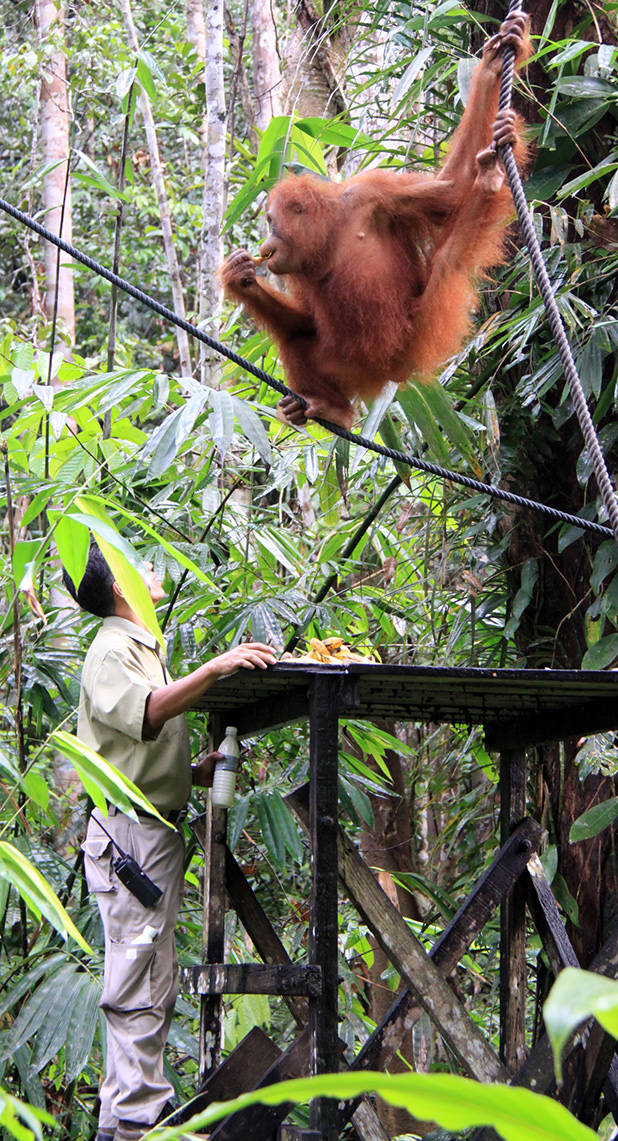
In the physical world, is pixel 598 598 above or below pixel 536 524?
below

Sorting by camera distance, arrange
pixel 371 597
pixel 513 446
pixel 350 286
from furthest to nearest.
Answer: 1. pixel 371 597
2. pixel 513 446
3. pixel 350 286

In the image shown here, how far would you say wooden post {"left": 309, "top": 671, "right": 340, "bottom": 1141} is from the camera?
225cm

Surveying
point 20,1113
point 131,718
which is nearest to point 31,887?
point 20,1113

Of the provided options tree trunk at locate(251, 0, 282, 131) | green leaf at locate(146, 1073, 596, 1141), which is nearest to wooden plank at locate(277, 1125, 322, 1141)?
green leaf at locate(146, 1073, 596, 1141)

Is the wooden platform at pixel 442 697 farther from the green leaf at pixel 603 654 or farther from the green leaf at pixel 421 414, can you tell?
the green leaf at pixel 421 414

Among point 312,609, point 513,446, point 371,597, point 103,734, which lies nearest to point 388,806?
point 371,597

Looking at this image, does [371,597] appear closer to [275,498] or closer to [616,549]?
[275,498]

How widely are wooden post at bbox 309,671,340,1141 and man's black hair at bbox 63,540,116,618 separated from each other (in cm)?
61

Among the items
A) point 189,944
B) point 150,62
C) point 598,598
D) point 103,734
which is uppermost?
point 150,62

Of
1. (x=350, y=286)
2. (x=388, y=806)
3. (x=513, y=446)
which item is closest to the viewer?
(x=350, y=286)

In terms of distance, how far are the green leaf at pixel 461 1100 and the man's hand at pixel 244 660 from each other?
1.74 metres

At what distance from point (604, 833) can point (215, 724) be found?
3.58ft

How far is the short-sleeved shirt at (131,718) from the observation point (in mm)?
2543

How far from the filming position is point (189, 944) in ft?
11.6
